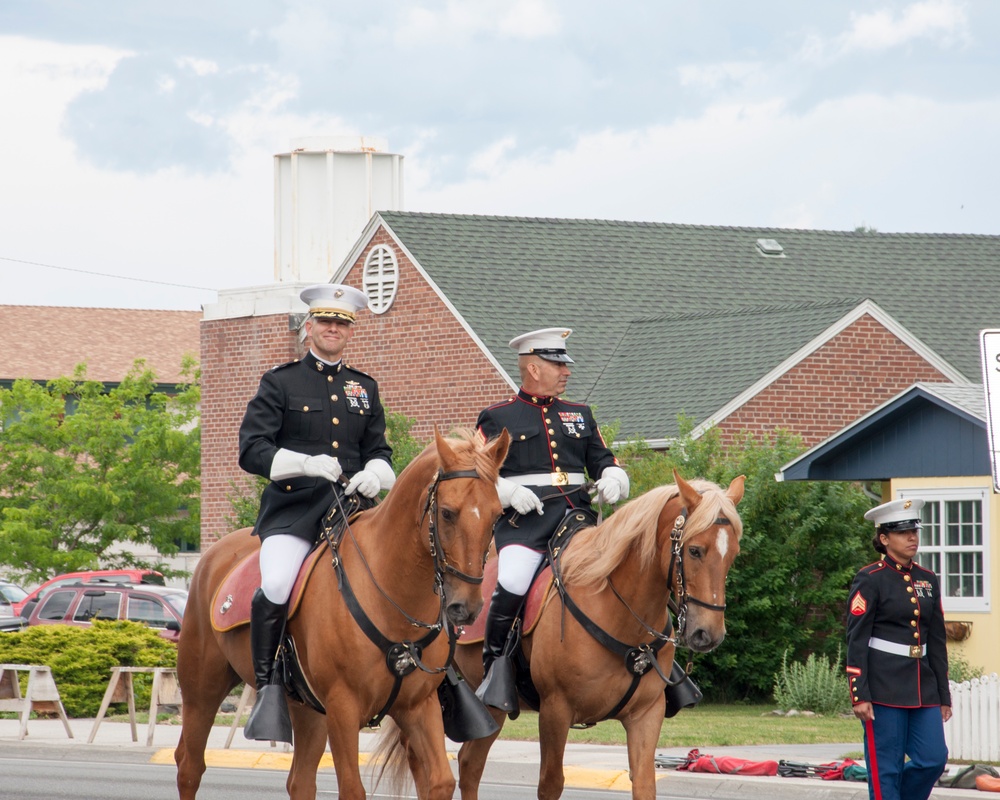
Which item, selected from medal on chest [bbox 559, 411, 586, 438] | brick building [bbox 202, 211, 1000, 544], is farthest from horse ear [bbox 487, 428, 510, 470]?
brick building [bbox 202, 211, 1000, 544]

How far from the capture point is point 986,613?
2061 cm

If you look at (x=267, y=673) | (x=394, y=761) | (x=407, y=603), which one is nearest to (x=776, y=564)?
(x=394, y=761)

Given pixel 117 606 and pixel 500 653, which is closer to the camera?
pixel 500 653

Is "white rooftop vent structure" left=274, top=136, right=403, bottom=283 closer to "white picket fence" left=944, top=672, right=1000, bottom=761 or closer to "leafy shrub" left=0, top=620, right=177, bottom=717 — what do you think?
"leafy shrub" left=0, top=620, right=177, bottom=717

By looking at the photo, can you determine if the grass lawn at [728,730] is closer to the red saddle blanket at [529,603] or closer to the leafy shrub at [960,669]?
the leafy shrub at [960,669]

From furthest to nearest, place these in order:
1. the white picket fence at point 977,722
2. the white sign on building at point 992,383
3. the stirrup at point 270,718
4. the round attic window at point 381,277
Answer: the round attic window at point 381,277 → the white picket fence at point 977,722 → the white sign on building at point 992,383 → the stirrup at point 270,718

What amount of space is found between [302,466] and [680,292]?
26.5 metres

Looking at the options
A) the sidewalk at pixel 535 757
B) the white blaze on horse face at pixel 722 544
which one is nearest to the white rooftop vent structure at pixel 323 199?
the sidewalk at pixel 535 757

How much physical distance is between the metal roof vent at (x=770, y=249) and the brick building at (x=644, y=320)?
43 mm

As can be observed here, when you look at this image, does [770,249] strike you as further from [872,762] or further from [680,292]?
[872,762]

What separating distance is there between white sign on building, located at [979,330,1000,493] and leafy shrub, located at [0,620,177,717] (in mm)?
13982

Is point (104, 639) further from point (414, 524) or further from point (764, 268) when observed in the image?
point (764, 268)

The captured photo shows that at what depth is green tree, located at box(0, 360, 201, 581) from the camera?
149ft

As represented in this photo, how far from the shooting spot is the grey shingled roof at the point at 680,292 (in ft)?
96.4
